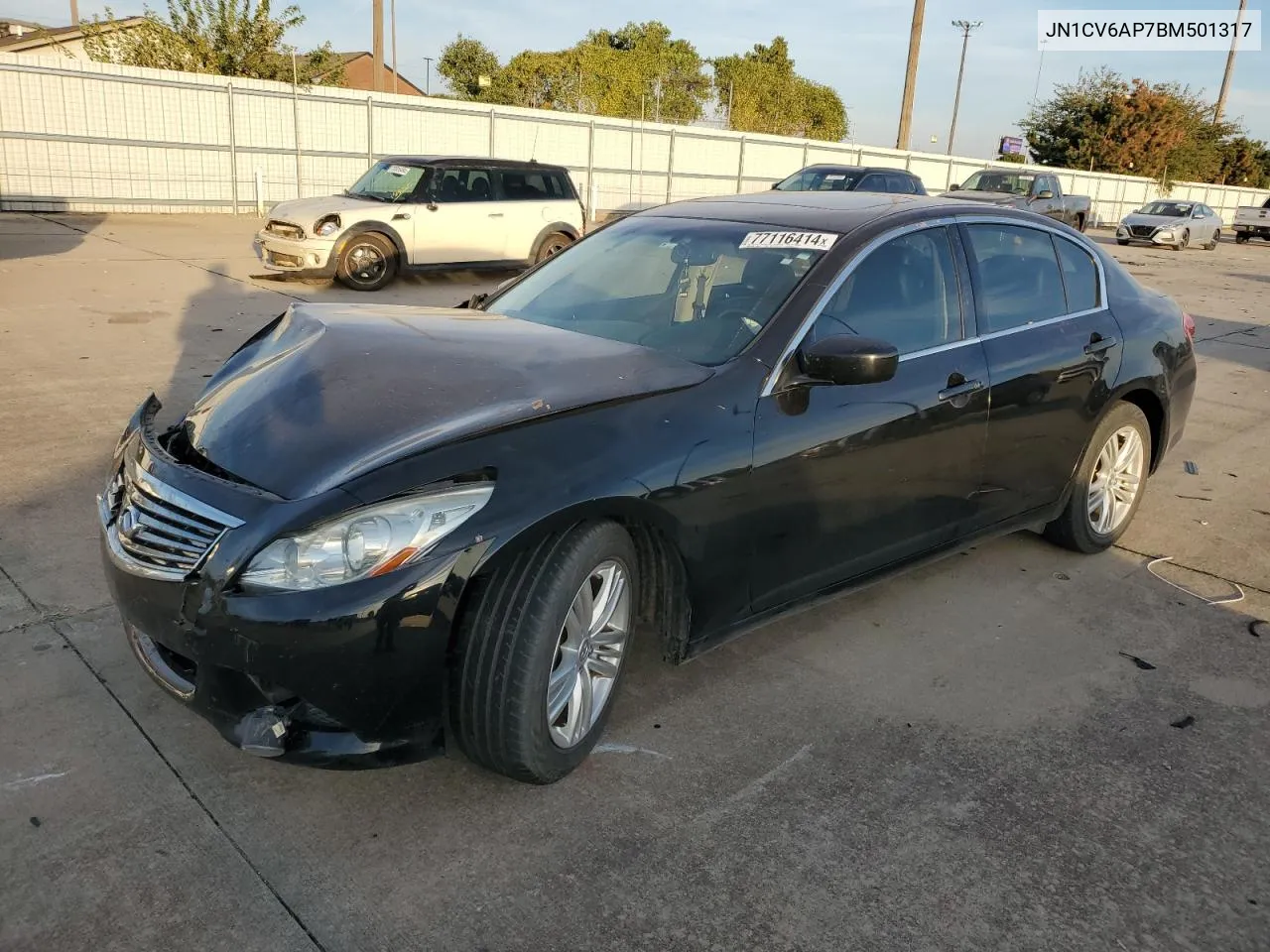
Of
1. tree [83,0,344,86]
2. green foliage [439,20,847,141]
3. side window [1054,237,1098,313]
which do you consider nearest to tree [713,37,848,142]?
green foliage [439,20,847,141]

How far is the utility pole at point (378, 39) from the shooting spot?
2801cm

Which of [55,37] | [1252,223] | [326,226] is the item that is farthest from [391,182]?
[1252,223]

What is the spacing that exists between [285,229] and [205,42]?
1769cm

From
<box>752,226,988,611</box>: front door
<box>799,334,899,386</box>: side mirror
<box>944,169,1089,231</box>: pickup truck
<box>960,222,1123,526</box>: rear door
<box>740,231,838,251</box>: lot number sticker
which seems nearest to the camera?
<box>799,334,899,386</box>: side mirror

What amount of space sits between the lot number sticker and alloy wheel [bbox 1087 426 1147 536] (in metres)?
1.95

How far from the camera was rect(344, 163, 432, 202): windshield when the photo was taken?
1309 cm

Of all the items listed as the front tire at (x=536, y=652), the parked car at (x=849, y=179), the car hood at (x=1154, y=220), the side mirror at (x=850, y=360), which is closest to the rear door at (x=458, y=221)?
the parked car at (x=849, y=179)

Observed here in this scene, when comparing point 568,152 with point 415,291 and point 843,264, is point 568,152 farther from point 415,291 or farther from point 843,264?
point 843,264

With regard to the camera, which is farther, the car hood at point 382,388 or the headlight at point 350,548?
the car hood at point 382,388

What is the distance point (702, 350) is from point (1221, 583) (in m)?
2.99

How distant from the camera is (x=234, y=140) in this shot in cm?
2073

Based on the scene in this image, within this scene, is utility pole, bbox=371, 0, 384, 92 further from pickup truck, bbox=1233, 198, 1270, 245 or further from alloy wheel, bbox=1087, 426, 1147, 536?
pickup truck, bbox=1233, 198, 1270, 245

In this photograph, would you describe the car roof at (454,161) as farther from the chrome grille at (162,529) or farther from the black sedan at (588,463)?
the chrome grille at (162,529)

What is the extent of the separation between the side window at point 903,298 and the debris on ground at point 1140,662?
140cm
